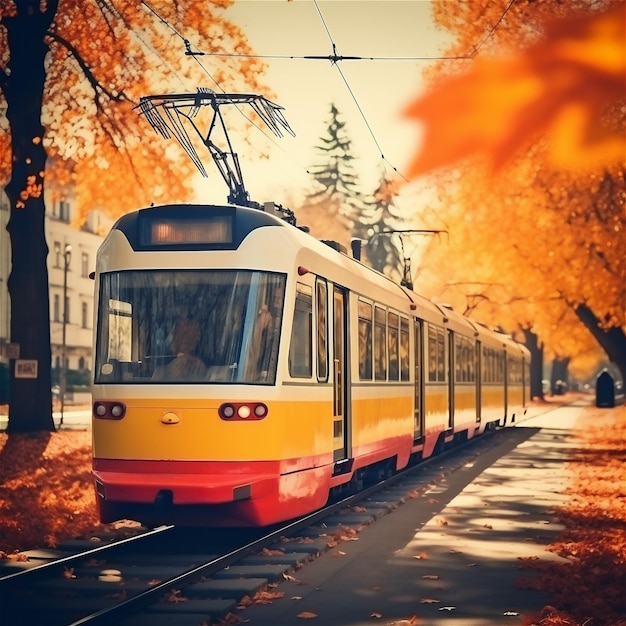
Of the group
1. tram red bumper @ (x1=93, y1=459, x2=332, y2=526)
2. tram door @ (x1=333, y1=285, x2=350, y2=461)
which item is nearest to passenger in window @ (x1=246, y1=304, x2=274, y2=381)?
tram red bumper @ (x1=93, y1=459, x2=332, y2=526)

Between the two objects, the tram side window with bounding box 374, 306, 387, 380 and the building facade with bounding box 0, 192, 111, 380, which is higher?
the building facade with bounding box 0, 192, 111, 380

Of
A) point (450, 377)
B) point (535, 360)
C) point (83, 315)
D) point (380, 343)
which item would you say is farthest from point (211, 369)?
point (83, 315)

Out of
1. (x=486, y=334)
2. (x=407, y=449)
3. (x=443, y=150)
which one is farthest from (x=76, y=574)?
(x=486, y=334)

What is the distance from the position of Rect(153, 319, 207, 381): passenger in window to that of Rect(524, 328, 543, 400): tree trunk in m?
61.2

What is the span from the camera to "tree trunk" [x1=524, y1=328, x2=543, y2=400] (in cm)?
7125

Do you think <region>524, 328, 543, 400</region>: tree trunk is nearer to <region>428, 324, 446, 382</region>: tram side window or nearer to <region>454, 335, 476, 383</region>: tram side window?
<region>454, 335, 476, 383</region>: tram side window

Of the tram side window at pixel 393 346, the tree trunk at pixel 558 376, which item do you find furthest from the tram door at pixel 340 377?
the tree trunk at pixel 558 376

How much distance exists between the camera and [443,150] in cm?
188

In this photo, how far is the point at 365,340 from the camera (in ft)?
47.1

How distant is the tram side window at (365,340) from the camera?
14.1 meters

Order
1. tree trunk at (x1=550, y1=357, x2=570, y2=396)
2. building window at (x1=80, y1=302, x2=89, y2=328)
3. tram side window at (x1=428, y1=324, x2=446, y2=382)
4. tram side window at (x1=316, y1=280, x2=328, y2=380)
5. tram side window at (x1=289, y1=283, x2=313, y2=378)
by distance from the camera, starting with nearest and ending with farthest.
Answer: tram side window at (x1=289, y1=283, x2=313, y2=378), tram side window at (x1=316, y1=280, x2=328, y2=380), tram side window at (x1=428, y1=324, x2=446, y2=382), building window at (x1=80, y1=302, x2=89, y2=328), tree trunk at (x1=550, y1=357, x2=570, y2=396)

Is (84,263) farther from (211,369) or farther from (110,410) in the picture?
(211,369)

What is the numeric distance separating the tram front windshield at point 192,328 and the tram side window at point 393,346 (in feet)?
18.6

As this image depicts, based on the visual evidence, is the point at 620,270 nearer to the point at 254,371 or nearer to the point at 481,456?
the point at 481,456
